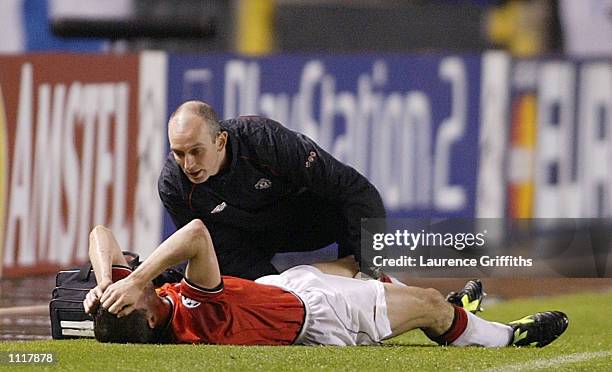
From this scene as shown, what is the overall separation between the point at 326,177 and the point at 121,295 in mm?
1825

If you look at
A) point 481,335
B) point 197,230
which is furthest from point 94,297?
point 481,335

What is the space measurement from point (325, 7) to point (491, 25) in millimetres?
1672

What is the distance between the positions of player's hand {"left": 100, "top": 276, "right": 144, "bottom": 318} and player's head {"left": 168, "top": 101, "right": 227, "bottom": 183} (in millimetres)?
989

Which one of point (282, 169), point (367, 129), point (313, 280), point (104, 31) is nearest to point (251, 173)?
point (282, 169)

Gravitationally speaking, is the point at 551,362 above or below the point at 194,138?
below

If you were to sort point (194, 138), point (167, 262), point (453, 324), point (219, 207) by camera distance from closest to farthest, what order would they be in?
1. point (167, 262)
2. point (453, 324)
3. point (194, 138)
4. point (219, 207)

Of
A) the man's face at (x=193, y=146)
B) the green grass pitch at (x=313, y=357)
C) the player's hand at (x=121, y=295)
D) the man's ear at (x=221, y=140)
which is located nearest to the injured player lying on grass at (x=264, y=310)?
the player's hand at (x=121, y=295)

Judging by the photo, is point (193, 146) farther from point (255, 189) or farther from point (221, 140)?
point (255, 189)

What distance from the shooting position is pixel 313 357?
7.55 meters

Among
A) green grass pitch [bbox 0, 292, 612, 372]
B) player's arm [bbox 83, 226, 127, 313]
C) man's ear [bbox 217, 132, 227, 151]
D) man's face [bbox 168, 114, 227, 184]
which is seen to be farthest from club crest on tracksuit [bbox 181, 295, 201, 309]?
man's ear [bbox 217, 132, 227, 151]

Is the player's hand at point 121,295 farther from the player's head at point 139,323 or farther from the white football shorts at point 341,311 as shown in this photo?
the white football shorts at point 341,311

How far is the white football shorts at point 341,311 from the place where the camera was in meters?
8.07

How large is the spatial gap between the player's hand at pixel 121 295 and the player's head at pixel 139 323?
12cm

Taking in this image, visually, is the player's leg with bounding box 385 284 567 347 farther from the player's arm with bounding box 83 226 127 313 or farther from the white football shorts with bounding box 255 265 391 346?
the player's arm with bounding box 83 226 127 313
